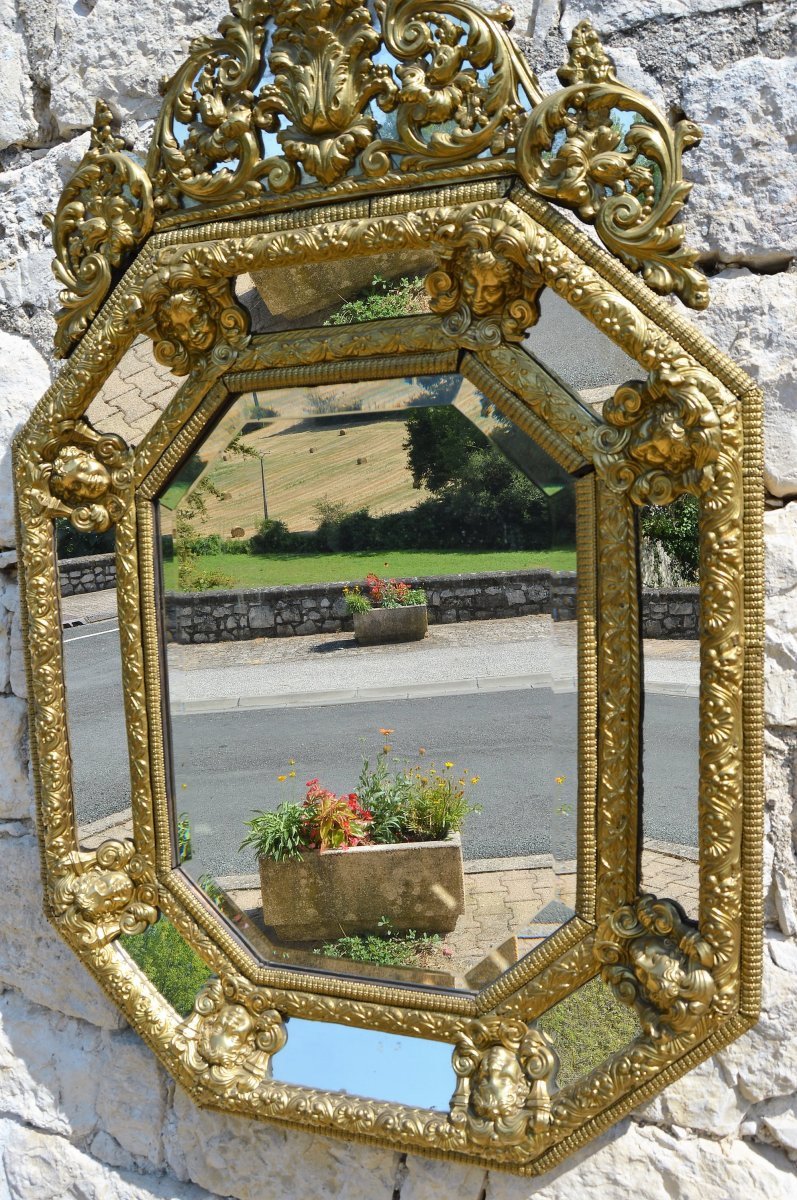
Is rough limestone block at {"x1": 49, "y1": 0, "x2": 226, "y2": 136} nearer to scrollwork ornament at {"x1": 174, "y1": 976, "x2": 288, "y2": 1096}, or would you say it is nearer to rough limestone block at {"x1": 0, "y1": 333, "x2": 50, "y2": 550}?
rough limestone block at {"x1": 0, "y1": 333, "x2": 50, "y2": 550}

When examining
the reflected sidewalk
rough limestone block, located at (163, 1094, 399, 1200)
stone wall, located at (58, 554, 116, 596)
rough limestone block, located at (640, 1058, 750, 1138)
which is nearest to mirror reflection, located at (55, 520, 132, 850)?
stone wall, located at (58, 554, 116, 596)

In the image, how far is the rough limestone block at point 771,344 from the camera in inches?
50.7

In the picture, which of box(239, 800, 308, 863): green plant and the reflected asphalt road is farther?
box(239, 800, 308, 863): green plant

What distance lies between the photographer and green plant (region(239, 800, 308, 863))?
1.49 metres

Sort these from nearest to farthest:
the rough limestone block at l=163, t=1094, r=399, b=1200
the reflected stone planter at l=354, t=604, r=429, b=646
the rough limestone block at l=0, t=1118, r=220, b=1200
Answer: the reflected stone planter at l=354, t=604, r=429, b=646
the rough limestone block at l=163, t=1094, r=399, b=1200
the rough limestone block at l=0, t=1118, r=220, b=1200

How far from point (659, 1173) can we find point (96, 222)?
1.62m

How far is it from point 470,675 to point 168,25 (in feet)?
3.82

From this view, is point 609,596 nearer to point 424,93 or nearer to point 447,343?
point 447,343

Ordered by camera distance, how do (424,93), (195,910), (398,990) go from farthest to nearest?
(195,910)
(398,990)
(424,93)

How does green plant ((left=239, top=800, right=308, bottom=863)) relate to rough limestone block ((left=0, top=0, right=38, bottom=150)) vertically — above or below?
below

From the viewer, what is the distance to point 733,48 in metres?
1.33

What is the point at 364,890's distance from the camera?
4.78 ft

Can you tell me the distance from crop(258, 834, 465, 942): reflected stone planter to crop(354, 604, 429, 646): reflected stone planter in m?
0.30

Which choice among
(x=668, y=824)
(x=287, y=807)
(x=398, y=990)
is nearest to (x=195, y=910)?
(x=287, y=807)
